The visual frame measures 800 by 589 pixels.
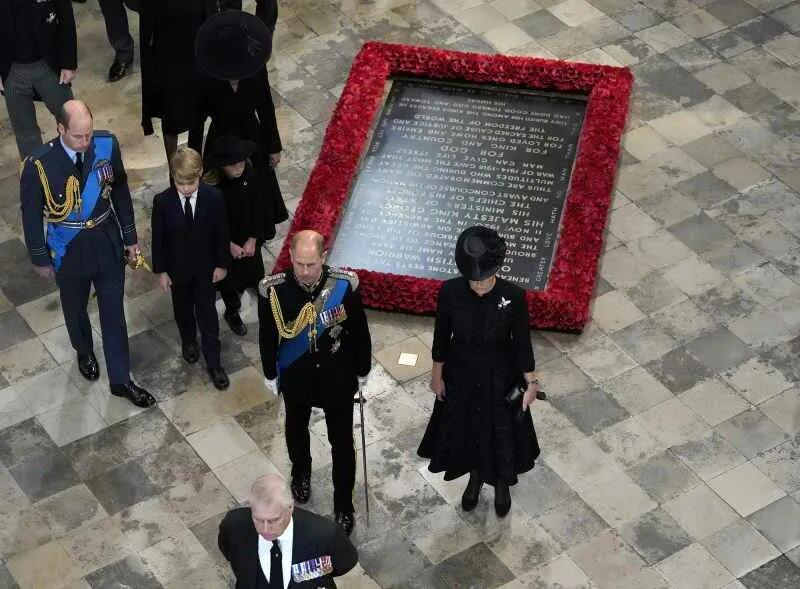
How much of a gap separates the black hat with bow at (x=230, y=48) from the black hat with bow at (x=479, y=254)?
2.49 m

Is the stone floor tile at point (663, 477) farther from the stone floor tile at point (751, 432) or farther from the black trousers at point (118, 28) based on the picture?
the black trousers at point (118, 28)

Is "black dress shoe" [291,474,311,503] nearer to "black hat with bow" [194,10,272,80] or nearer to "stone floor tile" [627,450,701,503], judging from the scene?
"stone floor tile" [627,450,701,503]

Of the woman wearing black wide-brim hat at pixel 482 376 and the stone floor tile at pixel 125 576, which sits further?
the stone floor tile at pixel 125 576

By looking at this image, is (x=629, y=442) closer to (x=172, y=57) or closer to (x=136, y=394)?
(x=136, y=394)

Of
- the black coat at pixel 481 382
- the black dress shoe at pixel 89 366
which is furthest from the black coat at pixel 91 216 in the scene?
the black coat at pixel 481 382

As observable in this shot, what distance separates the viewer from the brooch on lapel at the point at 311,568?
6574mm

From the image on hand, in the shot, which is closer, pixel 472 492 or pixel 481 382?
pixel 481 382

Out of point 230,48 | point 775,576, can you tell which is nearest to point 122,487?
point 230,48

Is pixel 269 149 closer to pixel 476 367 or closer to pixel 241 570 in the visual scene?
pixel 476 367

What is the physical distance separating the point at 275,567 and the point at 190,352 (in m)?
3.76

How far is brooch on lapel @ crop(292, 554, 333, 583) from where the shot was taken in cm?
657

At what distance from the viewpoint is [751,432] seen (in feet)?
31.8

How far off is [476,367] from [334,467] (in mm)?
997

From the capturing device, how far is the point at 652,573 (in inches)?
346
